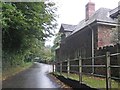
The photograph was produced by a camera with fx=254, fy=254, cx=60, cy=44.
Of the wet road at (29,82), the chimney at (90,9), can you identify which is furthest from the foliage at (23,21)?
the chimney at (90,9)

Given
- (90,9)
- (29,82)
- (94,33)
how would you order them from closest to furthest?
(29,82) < (94,33) < (90,9)

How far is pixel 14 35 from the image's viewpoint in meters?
19.2

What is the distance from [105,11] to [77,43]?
4.48 metres

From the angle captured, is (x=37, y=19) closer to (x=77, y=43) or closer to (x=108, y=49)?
(x=108, y=49)

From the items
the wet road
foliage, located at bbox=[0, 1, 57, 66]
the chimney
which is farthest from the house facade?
the wet road

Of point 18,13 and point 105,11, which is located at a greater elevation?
point 105,11

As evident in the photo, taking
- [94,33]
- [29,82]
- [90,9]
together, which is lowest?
[29,82]

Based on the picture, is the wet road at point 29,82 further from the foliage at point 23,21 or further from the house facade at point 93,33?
the house facade at point 93,33

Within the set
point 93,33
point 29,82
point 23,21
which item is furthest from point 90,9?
point 29,82

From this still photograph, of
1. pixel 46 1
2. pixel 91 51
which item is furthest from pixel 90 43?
pixel 46 1

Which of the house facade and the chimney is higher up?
the chimney

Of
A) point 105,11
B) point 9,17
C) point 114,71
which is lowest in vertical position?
point 114,71

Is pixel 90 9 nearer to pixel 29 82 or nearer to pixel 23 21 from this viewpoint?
pixel 23 21

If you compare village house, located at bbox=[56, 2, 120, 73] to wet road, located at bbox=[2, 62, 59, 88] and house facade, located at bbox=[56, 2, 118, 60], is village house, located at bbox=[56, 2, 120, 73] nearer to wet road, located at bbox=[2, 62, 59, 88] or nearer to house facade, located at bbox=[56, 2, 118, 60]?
house facade, located at bbox=[56, 2, 118, 60]
